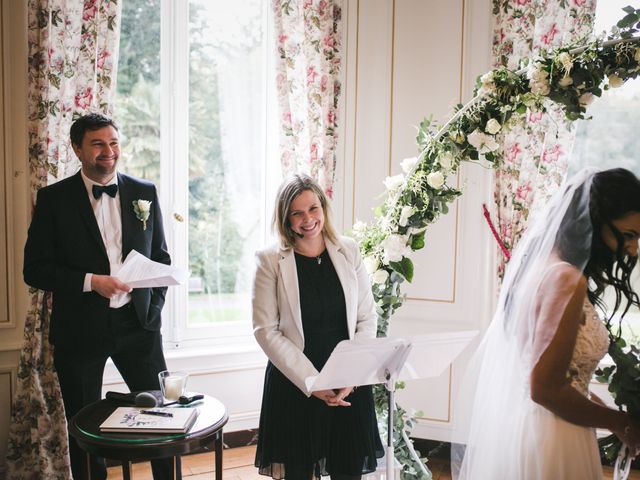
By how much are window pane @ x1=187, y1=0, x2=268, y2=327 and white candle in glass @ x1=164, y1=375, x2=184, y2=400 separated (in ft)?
5.06

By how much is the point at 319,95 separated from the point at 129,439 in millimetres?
2416

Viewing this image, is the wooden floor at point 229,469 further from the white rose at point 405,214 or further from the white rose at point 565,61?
the white rose at point 565,61

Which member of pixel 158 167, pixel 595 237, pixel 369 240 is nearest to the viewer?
pixel 595 237

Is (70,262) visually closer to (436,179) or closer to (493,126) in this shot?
(436,179)

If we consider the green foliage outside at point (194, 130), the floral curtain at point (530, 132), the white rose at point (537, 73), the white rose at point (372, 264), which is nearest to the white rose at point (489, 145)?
the white rose at point (537, 73)

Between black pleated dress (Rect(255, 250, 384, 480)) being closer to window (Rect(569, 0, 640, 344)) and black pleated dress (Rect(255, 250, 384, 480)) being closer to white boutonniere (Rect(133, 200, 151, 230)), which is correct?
white boutonniere (Rect(133, 200, 151, 230))

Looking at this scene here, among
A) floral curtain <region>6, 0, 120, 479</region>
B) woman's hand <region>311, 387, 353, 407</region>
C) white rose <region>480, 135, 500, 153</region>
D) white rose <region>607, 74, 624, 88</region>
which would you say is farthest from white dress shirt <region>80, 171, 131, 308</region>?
white rose <region>607, 74, 624, 88</region>

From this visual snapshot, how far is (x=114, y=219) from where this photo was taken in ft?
8.68

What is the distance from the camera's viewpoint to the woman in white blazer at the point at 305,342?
87.4 inches

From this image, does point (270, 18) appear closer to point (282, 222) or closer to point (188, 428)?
point (282, 222)

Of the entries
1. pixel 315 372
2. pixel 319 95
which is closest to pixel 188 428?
pixel 315 372

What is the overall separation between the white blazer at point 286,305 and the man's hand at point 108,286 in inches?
22.2

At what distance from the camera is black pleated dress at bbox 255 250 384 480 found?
2.22 m

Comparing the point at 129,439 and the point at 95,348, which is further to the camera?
the point at 95,348
